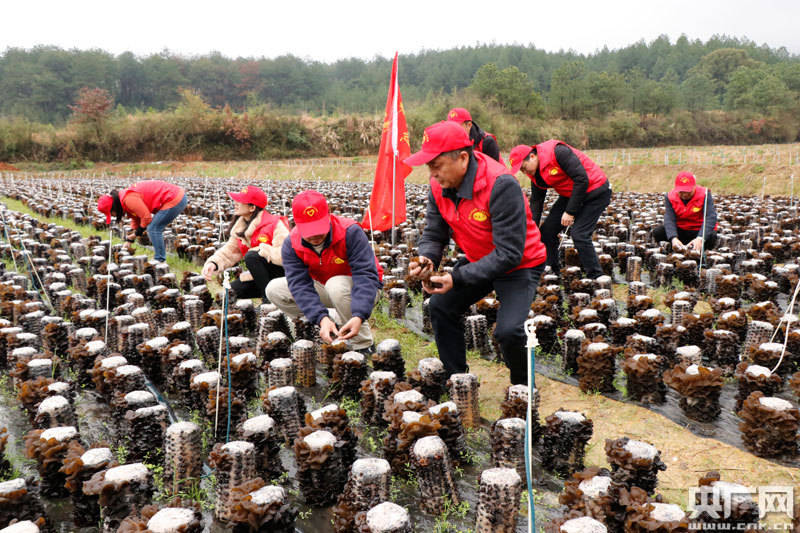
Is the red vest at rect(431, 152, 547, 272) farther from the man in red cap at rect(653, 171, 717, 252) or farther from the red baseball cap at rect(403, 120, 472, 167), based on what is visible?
the man in red cap at rect(653, 171, 717, 252)

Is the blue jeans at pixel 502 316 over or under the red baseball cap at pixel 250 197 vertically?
under

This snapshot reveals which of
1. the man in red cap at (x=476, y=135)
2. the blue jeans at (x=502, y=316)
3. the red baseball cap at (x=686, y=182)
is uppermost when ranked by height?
the man in red cap at (x=476, y=135)

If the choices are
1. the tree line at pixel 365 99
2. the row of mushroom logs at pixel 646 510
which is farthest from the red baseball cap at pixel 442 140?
the tree line at pixel 365 99

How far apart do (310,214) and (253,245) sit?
210cm

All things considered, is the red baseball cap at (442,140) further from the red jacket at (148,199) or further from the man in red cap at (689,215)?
the red jacket at (148,199)

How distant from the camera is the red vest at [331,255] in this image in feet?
13.3

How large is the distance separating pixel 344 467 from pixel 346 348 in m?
1.34

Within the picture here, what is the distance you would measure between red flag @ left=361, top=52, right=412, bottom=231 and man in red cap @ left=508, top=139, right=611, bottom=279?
234cm

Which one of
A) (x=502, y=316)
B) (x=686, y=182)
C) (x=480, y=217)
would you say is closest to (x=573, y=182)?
(x=686, y=182)

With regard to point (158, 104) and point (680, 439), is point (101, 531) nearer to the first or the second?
point (680, 439)

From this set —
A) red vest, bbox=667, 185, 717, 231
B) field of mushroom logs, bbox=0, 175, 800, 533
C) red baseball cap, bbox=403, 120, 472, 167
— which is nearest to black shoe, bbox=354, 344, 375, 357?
field of mushroom logs, bbox=0, 175, 800, 533

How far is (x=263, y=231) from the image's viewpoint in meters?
5.43

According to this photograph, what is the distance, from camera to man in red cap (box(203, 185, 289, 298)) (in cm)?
528

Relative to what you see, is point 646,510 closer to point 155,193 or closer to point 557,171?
point 557,171
